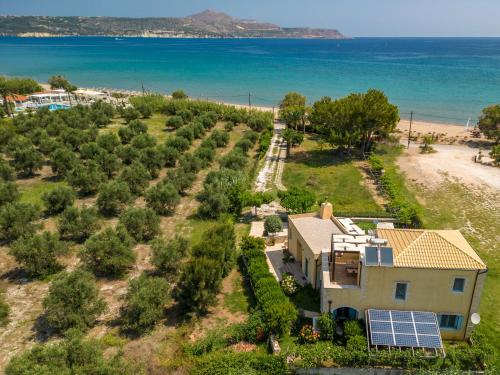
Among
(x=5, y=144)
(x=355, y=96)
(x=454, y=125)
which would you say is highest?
(x=355, y=96)

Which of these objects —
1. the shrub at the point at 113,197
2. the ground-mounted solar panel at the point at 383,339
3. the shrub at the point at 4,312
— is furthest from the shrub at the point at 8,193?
the ground-mounted solar panel at the point at 383,339

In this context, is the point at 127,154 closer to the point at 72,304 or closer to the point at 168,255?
the point at 168,255

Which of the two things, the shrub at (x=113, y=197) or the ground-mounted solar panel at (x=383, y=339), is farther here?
the shrub at (x=113, y=197)

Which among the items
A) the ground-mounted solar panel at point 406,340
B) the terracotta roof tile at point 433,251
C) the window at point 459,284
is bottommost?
the ground-mounted solar panel at point 406,340

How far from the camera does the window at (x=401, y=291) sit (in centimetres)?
1808

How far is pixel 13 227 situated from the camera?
26.6 metres

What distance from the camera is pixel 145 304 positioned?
60.8ft

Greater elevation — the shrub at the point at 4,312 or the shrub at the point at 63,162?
the shrub at the point at 63,162

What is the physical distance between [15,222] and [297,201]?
66.8 ft

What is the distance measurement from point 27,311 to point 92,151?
→ 25408 mm

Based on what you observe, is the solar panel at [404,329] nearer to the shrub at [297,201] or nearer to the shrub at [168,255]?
the shrub at [168,255]

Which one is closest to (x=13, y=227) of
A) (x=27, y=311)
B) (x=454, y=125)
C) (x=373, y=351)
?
(x=27, y=311)

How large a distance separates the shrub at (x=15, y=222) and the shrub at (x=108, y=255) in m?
6.23

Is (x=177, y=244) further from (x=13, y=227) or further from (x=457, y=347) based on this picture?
(x=457, y=347)
